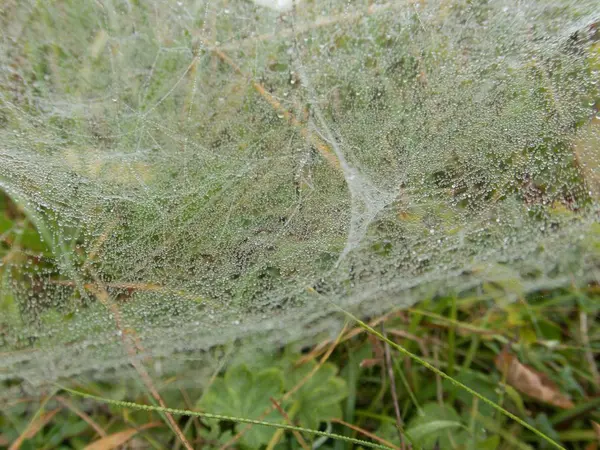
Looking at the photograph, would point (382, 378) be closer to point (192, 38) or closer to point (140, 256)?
point (140, 256)

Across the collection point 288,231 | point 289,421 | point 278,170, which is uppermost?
point 278,170

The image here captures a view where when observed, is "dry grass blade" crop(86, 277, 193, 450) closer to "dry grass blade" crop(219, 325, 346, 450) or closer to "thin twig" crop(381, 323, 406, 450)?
"dry grass blade" crop(219, 325, 346, 450)

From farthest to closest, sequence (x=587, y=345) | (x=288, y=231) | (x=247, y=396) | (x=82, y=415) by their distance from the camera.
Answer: (x=587, y=345)
(x=82, y=415)
(x=247, y=396)
(x=288, y=231)

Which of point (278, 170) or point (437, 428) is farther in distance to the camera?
point (437, 428)

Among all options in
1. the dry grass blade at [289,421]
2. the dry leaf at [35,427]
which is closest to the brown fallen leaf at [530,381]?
the dry grass blade at [289,421]

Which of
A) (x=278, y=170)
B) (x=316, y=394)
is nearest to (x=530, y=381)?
(x=316, y=394)

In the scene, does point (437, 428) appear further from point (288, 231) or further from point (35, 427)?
point (35, 427)

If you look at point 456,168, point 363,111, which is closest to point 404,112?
point 363,111
